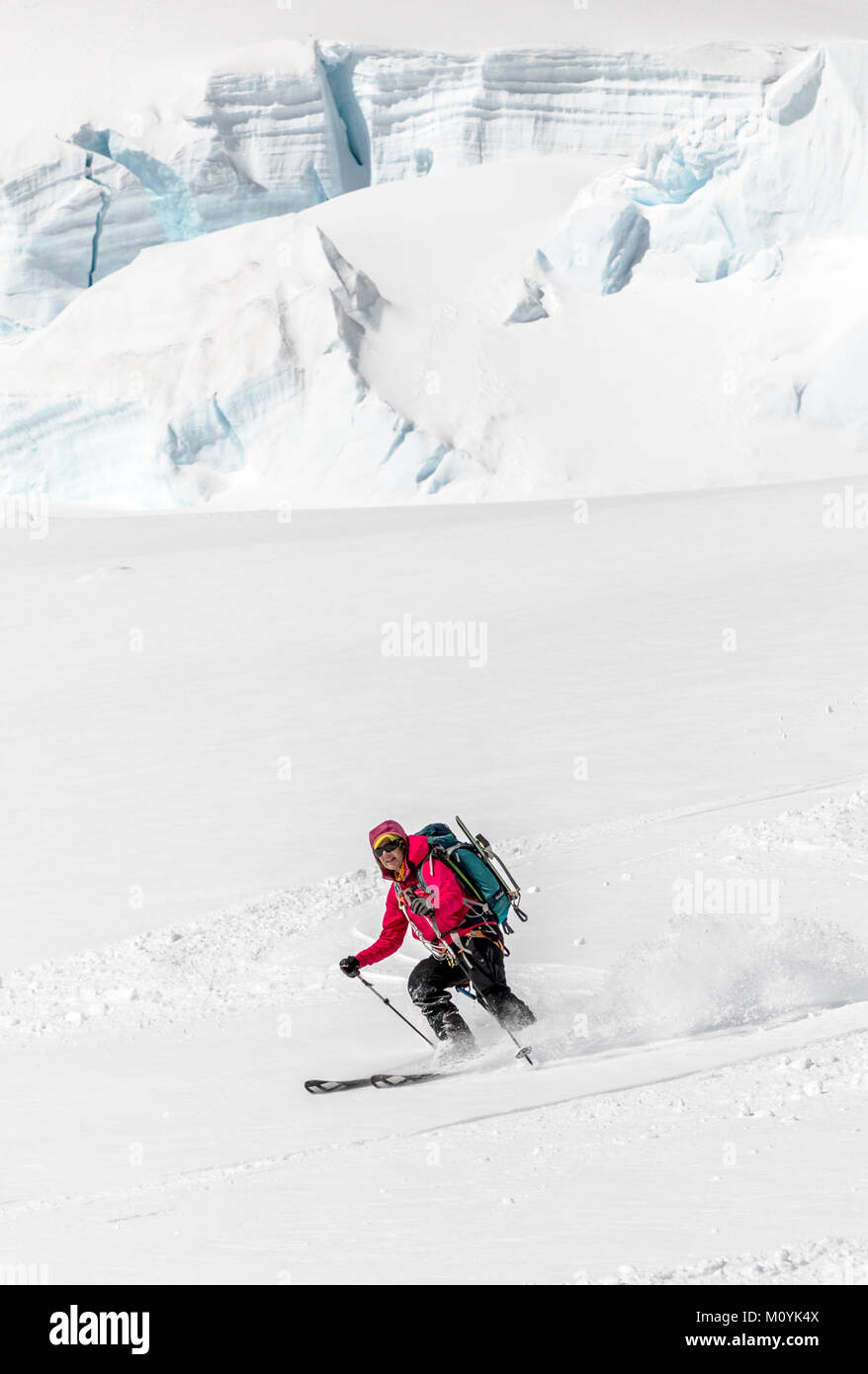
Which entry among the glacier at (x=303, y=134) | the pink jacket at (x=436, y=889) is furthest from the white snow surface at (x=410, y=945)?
the glacier at (x=303, y=134)

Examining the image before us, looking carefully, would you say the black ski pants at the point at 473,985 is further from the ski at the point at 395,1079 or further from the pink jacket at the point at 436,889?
the ski at the point at 395,1079

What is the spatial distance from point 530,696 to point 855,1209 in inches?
375

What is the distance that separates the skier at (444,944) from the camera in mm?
5668

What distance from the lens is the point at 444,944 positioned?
18.7 ft

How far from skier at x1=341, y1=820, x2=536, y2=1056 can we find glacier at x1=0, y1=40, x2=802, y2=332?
2940 cm

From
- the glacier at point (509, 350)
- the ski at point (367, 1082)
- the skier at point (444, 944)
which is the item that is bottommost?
the glacier at point (509, 350)

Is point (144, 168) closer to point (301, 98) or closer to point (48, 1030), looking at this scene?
point (301, 98)

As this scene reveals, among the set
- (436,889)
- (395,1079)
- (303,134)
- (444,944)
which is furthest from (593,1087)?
(303,134)

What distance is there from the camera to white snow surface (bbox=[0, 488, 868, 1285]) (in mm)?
3703

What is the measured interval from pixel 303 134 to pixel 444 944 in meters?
33.3

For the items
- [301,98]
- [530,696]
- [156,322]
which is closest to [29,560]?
[156,322]

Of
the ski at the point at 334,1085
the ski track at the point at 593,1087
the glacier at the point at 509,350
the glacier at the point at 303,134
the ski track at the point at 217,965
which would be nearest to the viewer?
the ski track at the point at 593,1087

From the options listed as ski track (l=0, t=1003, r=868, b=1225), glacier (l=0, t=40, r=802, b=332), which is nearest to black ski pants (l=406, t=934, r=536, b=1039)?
ski track (l=0, t=1003, r=868, b=1225)

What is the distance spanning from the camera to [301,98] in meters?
35.1
